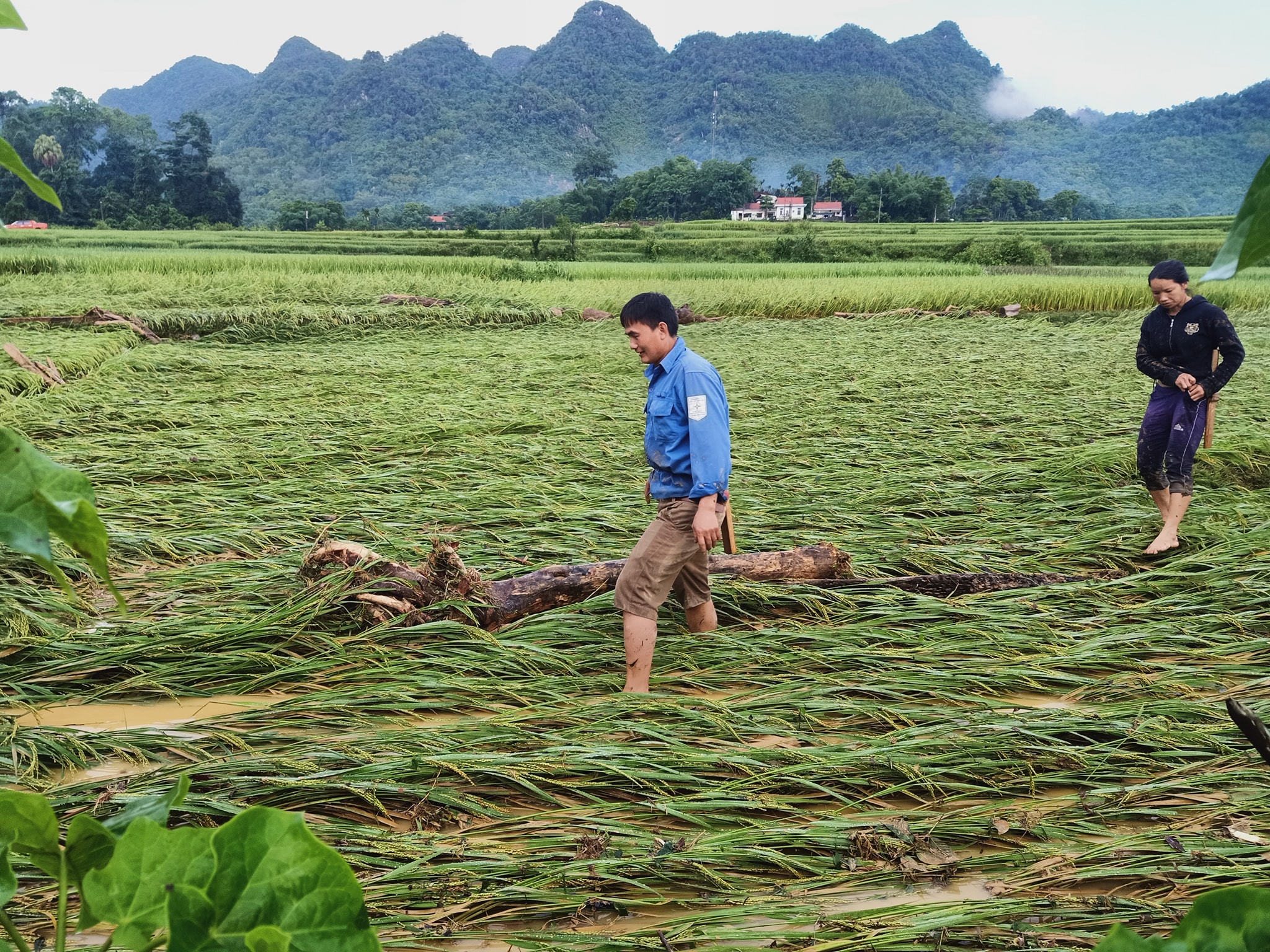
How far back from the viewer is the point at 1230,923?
376 mm

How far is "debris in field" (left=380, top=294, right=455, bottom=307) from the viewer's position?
15.3m

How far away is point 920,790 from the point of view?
2.67 meters

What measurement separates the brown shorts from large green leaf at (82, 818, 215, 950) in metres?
2.86

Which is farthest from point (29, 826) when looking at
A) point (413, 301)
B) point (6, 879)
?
point (413, 301)

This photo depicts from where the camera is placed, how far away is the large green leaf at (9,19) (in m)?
0.44

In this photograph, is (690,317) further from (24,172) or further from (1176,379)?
(24,172)

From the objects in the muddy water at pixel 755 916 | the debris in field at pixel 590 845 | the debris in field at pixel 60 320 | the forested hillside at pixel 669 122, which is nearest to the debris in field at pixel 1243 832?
the muddy water at pixel 755 916

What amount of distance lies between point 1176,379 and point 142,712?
4690 millimetres

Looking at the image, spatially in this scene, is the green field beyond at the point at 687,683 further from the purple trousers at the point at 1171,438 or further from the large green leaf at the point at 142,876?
the large green leaf at the point at 142,876

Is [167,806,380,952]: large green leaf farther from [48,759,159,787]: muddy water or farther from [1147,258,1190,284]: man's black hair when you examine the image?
[1147,258,1190,284]: man's black hair

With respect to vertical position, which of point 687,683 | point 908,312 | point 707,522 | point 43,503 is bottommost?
point 687,683

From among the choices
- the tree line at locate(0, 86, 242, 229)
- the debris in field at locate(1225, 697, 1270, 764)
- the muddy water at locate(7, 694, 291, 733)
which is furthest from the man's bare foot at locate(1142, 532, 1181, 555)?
the tree line at locate(0, 86, 242, 229)

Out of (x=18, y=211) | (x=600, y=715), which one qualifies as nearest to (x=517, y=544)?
(x=600, y=715)

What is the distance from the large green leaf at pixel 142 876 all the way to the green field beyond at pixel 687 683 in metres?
1.74
